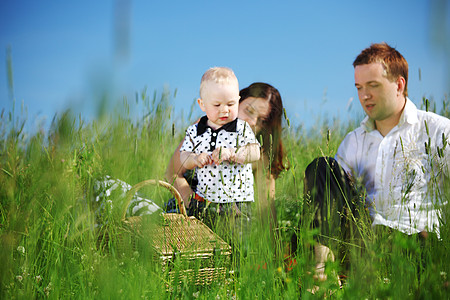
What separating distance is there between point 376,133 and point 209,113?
49.4 inches

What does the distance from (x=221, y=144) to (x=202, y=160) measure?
233 millimetres

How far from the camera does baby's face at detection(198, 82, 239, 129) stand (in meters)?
2.67

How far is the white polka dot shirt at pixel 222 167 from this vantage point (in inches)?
105

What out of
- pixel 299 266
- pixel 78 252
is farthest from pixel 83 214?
pixel 299 266

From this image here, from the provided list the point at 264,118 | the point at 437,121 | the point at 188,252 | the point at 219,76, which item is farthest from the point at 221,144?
the point at 437,121

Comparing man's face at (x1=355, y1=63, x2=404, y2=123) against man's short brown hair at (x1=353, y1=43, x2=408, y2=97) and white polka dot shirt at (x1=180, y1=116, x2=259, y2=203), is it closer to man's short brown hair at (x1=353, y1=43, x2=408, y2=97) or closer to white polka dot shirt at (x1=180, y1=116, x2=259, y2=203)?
man's short brown hair at (x1=353, y1=43, x2=408, y2=97)

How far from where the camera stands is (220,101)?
270 centimetres

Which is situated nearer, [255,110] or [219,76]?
[219,76]

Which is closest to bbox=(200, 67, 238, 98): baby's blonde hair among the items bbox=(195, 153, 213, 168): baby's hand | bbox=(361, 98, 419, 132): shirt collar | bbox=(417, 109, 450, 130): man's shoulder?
bbox=(195, 153, 213, 168): baby's hand

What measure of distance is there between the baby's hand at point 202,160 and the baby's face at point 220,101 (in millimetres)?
298

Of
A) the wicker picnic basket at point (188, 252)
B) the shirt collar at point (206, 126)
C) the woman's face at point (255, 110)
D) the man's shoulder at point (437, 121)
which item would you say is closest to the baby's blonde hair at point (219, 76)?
the shirt collar at point (206, 126)

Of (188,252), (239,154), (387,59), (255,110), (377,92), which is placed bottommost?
(188,252)

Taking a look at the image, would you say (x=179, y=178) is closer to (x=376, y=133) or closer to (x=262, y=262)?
(x=262, y=262)

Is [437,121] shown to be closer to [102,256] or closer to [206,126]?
[206,126]
